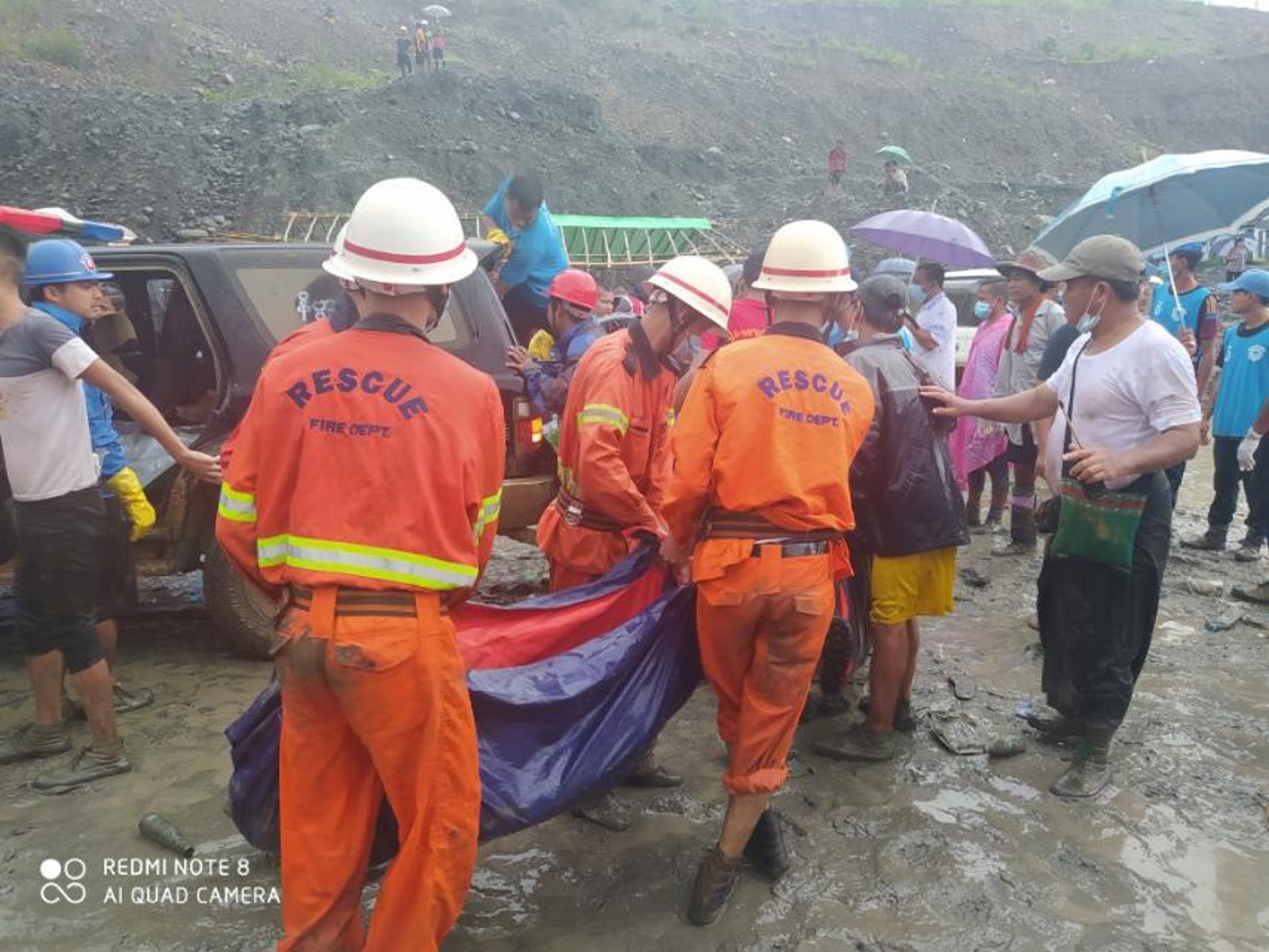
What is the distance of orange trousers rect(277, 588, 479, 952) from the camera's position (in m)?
2.05

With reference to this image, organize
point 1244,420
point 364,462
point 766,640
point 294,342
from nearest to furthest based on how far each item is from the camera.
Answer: point 364,462
point 294,342
point 766,640
point 1244,420

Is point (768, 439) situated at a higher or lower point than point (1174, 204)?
lower

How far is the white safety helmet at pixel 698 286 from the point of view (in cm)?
318

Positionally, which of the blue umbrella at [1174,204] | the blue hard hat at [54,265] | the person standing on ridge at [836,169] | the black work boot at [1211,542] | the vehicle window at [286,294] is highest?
the person standing on ridge at [836,169]

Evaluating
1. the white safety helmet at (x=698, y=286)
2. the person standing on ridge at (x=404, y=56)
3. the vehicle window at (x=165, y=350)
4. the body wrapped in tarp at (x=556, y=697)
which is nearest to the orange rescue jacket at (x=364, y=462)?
the body wrapped in tarp at (x=556, y=697)

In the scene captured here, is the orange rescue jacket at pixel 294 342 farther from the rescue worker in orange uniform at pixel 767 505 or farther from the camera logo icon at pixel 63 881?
the camera logo icon at pixel 63 881

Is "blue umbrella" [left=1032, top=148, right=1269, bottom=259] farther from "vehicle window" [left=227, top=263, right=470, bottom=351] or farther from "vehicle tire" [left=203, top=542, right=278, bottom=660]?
"vehicle tire" [left=203, top=542, right=278, bottom=660]

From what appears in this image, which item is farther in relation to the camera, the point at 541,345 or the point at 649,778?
the point at 541,345

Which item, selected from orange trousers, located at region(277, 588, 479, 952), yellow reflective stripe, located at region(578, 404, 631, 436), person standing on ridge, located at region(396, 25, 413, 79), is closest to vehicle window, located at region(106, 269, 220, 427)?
yellow reflective stripe, located at region(578, 404, 631, 436)

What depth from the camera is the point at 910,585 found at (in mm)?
3637

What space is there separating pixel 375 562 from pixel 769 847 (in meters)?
1.68

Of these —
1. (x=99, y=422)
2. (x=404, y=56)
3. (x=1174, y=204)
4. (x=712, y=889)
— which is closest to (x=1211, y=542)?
(x=1174, y=204)

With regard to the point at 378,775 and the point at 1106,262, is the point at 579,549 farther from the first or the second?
the point at 1106,262

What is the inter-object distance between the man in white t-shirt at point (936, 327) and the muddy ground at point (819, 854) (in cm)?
296
